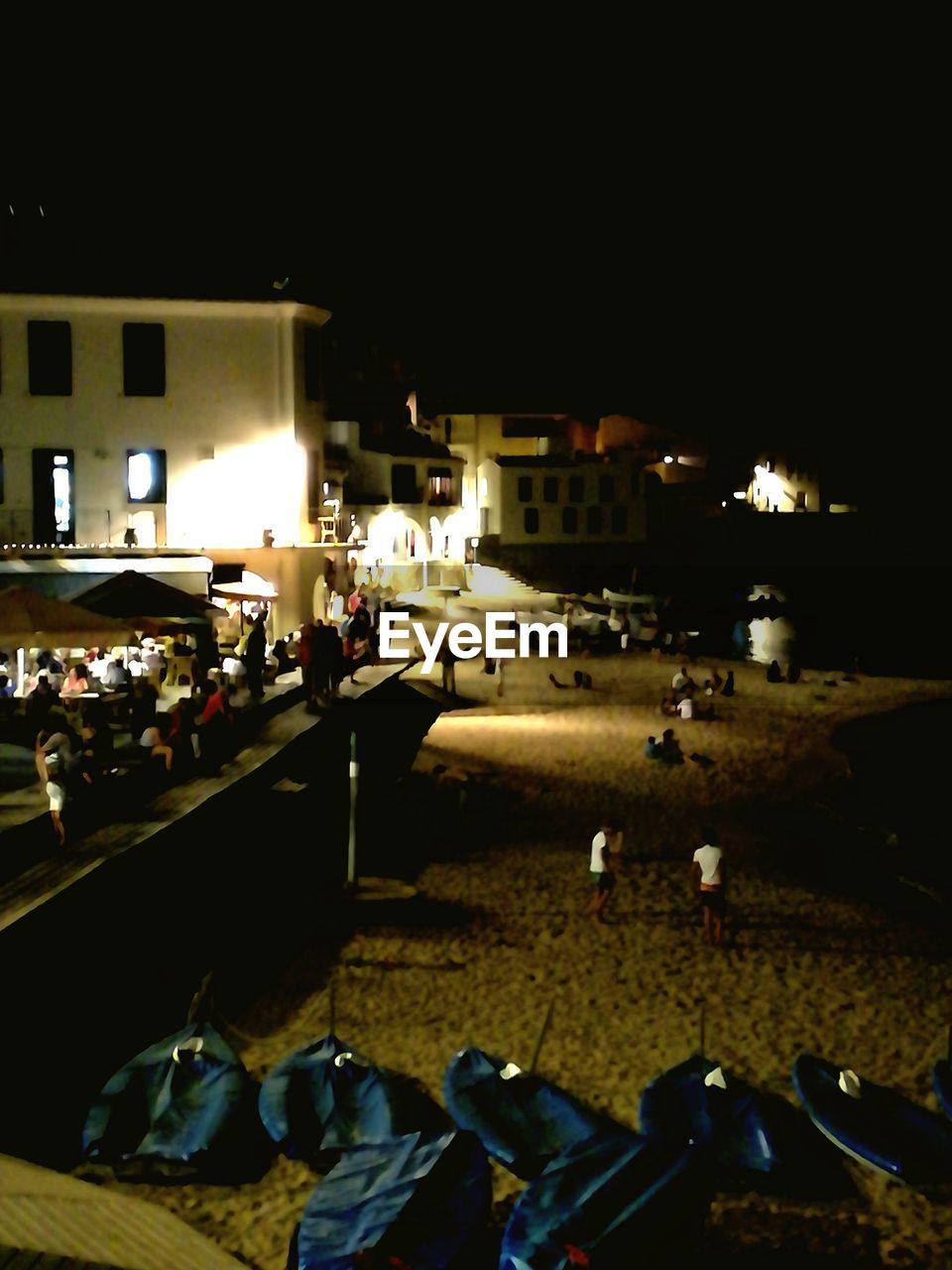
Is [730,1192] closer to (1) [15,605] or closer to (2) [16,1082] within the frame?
(2) [16,1082]

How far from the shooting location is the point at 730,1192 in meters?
10.8

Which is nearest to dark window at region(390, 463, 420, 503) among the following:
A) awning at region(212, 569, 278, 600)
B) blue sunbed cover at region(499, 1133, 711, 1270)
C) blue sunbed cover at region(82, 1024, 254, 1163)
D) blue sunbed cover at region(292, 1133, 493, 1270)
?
awning at region(212, 569, 278, 600)

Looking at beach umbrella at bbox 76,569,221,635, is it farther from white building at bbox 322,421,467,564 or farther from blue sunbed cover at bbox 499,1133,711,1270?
white building at bbox 322,421,467,564

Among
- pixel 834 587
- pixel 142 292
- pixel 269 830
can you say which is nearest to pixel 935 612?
pixel 834 587

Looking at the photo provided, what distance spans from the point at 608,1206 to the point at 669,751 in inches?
696

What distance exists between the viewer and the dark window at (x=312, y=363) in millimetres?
36500

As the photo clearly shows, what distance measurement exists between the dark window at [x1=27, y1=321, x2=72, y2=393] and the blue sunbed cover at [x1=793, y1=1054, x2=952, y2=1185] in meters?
29.6

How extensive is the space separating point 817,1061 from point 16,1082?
26.3 ft

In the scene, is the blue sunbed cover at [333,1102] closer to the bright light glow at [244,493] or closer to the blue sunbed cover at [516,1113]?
the blue sunbed cover at [516,1113]

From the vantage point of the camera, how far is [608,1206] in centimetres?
921

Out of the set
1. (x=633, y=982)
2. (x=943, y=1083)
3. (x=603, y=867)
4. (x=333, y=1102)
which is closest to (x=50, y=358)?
(x=603, y=867)

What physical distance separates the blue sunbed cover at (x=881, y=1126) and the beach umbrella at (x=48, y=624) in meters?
12.0

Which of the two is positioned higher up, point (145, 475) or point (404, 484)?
point (404, 484)

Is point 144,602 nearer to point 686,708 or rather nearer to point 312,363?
point 686,708
